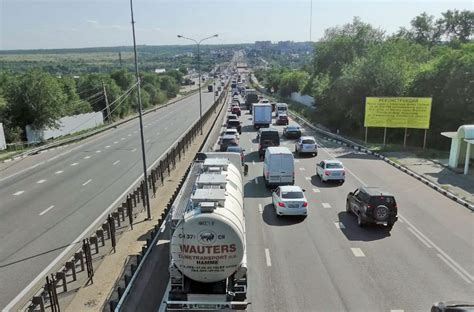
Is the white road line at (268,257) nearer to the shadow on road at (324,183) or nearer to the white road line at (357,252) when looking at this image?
the white road line at (357,252)

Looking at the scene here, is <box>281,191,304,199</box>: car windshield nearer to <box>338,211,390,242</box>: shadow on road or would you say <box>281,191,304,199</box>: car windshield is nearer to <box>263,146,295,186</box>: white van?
<box>338,211,390,242</box>: shadow on road

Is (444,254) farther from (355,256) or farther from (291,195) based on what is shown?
(291,195)

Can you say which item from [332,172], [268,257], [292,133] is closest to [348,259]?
[268,257]

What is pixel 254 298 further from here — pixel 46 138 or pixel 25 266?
pixel 46 138

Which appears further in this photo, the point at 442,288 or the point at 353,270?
the point at 353,270

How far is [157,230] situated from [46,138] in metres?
36.8

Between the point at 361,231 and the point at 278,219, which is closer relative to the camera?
the point at 361,231

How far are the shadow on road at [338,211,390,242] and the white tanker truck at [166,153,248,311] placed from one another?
735cm

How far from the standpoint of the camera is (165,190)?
24.1 meters

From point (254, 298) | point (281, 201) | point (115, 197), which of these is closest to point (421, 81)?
point (281, 201)

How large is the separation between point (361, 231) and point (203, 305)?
9147 mm

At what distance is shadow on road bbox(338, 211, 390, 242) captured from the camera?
16.7 meters

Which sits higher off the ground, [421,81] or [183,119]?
[421,81]

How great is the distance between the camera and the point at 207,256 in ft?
33.9
